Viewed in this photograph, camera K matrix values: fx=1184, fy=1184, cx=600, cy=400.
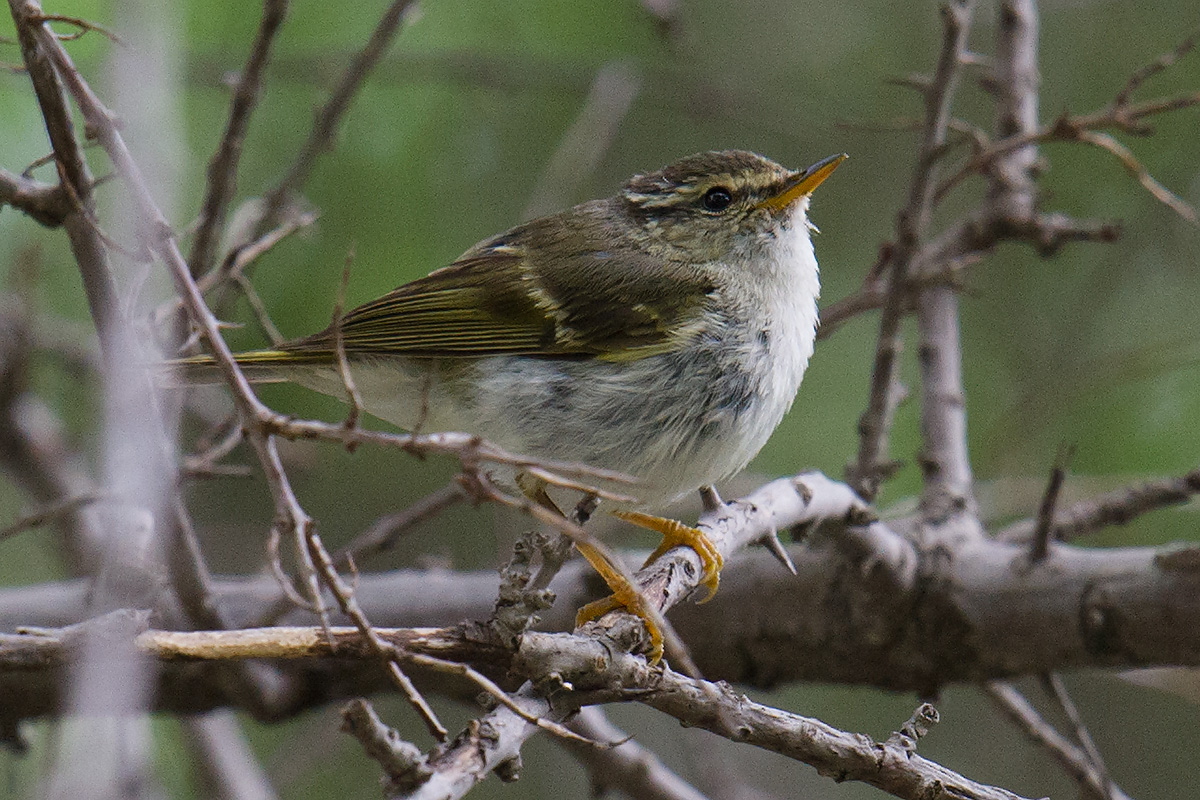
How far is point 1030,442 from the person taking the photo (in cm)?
556

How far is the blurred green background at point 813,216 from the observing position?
17.2ft

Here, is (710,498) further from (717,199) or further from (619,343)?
(717,199)

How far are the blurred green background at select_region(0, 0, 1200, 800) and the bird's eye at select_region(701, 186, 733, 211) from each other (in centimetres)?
117

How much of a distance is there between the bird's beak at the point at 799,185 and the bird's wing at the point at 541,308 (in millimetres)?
407

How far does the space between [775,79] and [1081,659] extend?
455cm

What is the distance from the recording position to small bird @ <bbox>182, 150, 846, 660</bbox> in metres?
3.38

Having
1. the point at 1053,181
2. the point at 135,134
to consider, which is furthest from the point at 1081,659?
the point at 1053,181

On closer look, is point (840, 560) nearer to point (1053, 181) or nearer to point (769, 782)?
point (769, 782)

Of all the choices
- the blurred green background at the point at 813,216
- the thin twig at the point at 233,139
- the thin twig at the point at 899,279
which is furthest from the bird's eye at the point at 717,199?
the thin twig at the point at 233,139

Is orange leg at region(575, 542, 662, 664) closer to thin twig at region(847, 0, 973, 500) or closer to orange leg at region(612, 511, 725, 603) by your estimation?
orange leg at region(612, 511, 725, 603)

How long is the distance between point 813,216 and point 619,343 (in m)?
3.83

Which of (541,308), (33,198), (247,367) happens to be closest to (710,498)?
(541,308)

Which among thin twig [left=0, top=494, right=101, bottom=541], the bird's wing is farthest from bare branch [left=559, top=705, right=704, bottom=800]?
thin twig [left=0, top=494, right=101, bottom=541]

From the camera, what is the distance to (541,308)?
3641 millimetres
